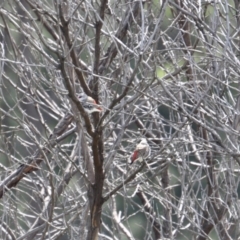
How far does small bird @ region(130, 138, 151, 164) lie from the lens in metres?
4.55

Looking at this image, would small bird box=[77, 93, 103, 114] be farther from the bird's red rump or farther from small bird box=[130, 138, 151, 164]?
the bird's red rump

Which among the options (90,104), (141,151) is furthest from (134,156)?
(90,104)

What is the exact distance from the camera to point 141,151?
460 cm

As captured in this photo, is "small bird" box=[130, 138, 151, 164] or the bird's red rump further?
the bird's red rump

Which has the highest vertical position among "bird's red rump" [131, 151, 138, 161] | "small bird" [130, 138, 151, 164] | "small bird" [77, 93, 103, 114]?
"small bird" [77, 93, 103, 114]

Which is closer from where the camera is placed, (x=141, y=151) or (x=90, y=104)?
(x=90, y=104)

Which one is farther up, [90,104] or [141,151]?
[90,104]

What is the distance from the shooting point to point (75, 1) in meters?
4.48

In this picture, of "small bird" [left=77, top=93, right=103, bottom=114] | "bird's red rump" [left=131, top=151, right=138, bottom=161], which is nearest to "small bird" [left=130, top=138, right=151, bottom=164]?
"bird's red rump" [left=131, top=151, right=138, bottom=161]

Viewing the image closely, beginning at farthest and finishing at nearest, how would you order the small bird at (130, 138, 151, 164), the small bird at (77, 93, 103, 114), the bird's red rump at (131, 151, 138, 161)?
the bird's red rump at (131, 151, 138, 161) → the small bird at (130, 138, 151, 164) → the small bird at (77, 93, 103, 114)

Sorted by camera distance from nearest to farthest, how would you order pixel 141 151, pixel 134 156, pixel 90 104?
pixel 90 104
pixel 141 151
pixel 134 156

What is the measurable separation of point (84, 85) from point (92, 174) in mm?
740

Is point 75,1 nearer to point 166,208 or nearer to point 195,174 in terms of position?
point 195,174

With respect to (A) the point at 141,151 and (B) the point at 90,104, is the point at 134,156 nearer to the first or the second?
(A) the point at 141,151
